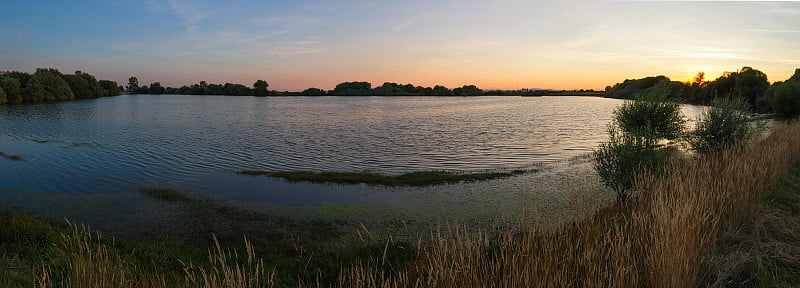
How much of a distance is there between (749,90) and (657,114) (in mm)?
73775

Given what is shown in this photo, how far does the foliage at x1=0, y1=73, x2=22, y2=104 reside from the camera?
257 ft

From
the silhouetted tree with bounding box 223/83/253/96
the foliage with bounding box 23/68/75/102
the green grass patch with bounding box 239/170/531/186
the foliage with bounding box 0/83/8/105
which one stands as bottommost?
the green grass patch with bounding box 239/170/531/186

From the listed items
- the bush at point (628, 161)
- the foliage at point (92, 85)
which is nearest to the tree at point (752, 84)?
the bush at point (628, 161)

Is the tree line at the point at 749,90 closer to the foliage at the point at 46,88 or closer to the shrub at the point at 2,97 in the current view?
the shrub at the point at 2,97

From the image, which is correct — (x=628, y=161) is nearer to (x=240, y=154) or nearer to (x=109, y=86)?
(x=240, y=154)

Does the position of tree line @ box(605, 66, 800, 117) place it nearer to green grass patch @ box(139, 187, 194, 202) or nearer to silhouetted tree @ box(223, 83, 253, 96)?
green grass patch @ box(139, 187, 194, 202)

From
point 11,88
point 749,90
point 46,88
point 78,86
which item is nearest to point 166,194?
point 11,88

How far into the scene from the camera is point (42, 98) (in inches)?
3529

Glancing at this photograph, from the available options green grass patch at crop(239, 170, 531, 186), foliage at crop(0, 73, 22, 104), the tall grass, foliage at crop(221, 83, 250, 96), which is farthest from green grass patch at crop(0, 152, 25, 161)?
foliage at crop(221, 83, 250, 96)

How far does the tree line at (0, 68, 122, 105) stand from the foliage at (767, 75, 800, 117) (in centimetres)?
13284

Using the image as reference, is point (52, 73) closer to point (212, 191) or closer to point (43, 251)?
point (212, 191)

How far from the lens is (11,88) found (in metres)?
78.8

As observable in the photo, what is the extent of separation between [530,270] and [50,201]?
17.4 m

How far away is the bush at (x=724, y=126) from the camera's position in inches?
700
